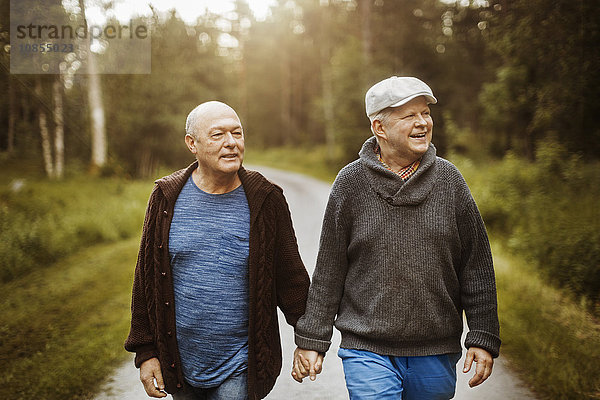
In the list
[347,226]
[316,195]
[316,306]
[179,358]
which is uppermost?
[347,226]

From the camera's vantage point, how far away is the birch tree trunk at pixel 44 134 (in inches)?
327

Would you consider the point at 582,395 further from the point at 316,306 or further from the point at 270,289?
the point at 270,289

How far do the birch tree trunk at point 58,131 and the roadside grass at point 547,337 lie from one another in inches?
332

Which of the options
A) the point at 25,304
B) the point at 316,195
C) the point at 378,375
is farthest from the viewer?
the point at 316,195

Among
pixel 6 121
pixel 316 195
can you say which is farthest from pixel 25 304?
pixel 316 195

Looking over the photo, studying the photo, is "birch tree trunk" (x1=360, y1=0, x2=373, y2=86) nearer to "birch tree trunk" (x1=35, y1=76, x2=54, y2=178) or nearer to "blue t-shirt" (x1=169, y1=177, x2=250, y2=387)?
"birch tree trunk" (x1=35, y1=76, x2=54, y2=178)

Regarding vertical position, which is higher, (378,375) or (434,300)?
(434,300)

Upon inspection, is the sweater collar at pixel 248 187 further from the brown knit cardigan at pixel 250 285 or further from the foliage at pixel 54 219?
the foliage at pixel 54 219

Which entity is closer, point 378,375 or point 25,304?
point 378,375

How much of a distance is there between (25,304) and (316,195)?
1149 cm

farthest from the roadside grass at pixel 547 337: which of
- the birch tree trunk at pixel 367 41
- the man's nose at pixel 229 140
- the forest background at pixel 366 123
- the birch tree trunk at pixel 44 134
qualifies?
the birch tree trunk at pixel 367 41

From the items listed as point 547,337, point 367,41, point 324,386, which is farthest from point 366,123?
point 324,386

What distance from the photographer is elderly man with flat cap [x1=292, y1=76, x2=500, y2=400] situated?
2.71 m

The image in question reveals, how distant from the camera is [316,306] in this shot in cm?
293
